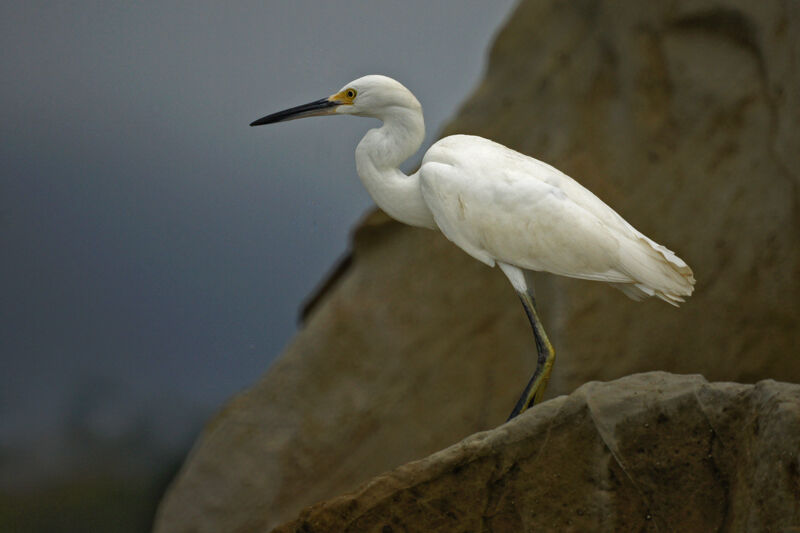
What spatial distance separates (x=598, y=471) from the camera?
1970 mm

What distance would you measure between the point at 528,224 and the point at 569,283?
125 cm

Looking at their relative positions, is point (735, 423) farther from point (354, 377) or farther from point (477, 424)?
point (354, 377)

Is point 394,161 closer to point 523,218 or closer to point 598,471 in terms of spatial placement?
point 523,218

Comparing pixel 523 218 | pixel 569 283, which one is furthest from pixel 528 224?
pixel 569 283

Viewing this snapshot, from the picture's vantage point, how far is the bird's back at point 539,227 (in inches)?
92.7

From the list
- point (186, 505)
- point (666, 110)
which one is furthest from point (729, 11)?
Result: point (186, 505)

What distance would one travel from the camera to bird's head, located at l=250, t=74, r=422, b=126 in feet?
8.50

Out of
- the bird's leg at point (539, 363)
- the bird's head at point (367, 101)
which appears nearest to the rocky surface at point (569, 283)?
the bird's leg at point (539, 363)

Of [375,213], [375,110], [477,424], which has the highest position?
[375,110]

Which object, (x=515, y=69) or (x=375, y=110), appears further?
(x=515, y=69)

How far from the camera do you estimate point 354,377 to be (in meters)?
3.96

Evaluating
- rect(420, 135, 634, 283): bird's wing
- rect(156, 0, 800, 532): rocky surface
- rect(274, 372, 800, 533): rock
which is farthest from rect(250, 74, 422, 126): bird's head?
rect(156, 0, 800, 532): rocky surface

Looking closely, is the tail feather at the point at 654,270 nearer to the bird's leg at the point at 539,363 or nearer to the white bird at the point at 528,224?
the white bird at the point at 528,224

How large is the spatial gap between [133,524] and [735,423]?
132 inches
